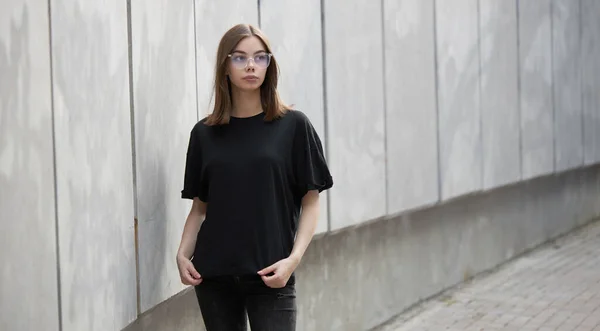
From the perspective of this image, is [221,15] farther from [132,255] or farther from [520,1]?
[520,1]

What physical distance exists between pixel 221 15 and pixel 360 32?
6.61 ft

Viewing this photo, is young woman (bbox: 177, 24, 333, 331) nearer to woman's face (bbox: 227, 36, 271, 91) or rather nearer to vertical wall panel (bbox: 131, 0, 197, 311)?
woman's face (bbox: 227, 36, 271, 91)

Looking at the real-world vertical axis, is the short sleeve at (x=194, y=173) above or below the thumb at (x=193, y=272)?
above

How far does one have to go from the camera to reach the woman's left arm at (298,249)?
3.51 meters

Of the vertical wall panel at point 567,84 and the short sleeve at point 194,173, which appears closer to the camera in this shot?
the short sleeve at point 194,173

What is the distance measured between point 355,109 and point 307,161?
10.9 feet

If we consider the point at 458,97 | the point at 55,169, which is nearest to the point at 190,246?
the point at 55,169

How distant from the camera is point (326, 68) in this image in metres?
6.55

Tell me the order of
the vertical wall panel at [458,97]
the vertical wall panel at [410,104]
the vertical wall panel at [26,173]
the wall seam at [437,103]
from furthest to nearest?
the vertical wall panel at [458,97] → the wall seam at [437,103] → the vertical wall panel at [410,104] → the vertical wall panel at [26,173]

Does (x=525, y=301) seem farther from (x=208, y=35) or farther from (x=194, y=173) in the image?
(x=194, y=173)

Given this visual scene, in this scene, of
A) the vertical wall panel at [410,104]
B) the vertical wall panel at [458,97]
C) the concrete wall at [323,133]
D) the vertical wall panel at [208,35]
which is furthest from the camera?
the vertical wall panel at [458,97]

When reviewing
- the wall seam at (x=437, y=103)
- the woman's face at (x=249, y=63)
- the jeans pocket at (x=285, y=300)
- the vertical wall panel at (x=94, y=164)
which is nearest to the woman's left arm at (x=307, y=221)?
the jeans pocket at (x=285, y=300)

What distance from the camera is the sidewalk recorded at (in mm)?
7391

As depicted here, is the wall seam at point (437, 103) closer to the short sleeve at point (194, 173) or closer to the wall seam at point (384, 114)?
the wall seam at point (384, 114)
